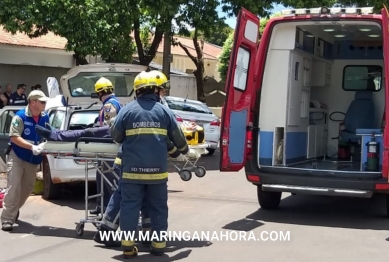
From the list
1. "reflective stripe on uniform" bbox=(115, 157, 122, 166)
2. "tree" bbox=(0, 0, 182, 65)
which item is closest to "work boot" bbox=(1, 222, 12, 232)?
"reflective stripe on uniform" bbox=(115, 157, 122, 166)

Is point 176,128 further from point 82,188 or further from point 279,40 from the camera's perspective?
point 82,188

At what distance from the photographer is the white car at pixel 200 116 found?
58.4 feet

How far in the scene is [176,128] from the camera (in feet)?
23.2

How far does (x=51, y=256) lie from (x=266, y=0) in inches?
448

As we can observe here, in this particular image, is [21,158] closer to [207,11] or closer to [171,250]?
[171,250]

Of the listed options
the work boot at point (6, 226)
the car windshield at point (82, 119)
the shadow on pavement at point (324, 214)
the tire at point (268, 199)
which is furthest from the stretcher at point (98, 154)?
the car windshield at point (82, 119)

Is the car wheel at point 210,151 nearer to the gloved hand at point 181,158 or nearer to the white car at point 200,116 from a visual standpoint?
the white car at point 200,116

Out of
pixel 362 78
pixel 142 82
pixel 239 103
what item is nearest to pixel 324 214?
pixel 239 103

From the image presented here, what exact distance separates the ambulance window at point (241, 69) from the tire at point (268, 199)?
1.54 m

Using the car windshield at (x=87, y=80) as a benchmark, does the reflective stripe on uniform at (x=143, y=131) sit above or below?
below

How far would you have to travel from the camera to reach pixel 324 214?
9555mm

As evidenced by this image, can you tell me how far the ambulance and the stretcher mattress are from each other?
1518mm

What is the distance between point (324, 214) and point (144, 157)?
3643 mm

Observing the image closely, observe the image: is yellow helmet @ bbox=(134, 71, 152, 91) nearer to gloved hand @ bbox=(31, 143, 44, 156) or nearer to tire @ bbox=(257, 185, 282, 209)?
gloved hand @ bbox=(31, 143, 44, 156)
